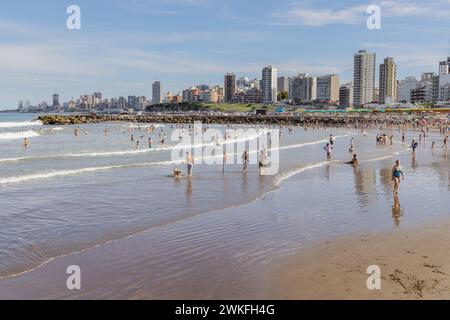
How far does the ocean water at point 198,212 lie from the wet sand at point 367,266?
64 cm

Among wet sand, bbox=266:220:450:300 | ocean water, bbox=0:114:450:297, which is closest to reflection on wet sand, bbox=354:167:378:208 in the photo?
ocean water, bbox=0:114:450:297

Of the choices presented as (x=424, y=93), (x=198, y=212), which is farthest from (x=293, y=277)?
(x=424, y=93)

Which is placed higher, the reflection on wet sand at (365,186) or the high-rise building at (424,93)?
the high-rise building at (424,93)

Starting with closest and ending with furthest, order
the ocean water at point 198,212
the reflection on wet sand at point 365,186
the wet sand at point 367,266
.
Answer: the wet sand at point 367,266 < the ocean water at point 198,212 < the reflection on wet sand at point 365,186

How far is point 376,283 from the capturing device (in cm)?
740

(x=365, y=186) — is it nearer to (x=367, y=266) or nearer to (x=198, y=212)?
(x=198, y=212)

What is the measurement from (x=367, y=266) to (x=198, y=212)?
6.21m

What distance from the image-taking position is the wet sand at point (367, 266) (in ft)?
23.1

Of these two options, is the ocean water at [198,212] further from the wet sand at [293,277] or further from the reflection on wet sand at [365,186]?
the wet sand at [293,277]

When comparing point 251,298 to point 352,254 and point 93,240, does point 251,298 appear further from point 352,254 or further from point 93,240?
Result: point 93,240

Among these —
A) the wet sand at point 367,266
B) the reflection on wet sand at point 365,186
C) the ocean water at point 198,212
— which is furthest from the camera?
the reflection on wet sand at point 365,186

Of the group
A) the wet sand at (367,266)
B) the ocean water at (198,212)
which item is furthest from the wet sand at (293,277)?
the ocean water at (198,212)

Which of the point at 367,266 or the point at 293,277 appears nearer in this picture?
the point at 293,277

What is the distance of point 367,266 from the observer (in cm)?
831
